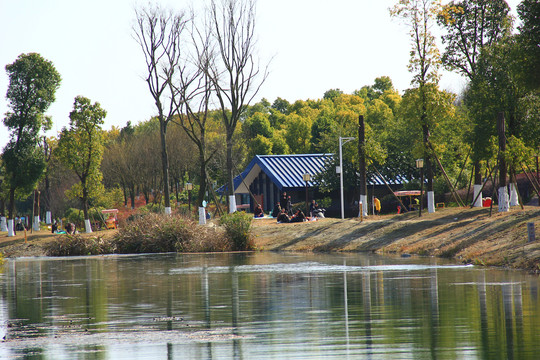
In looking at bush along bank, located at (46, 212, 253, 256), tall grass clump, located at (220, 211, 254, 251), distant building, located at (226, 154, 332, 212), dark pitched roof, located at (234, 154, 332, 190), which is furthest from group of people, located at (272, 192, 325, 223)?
dark pitched roof, located at (234, 154, 332, 190)

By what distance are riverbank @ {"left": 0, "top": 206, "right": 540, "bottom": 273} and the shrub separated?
2059 mm

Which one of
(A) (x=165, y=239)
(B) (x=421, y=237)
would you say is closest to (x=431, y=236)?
(B) (x=421, y=237)

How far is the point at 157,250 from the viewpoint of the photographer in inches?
1464

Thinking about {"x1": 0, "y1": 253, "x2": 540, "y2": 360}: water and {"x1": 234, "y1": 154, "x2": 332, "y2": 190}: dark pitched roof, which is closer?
{"x1": 0, "y1": 253, "x2": 540, "y2": 360}: water

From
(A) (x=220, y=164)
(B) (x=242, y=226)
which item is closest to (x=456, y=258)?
(B) (x=242, y=226)

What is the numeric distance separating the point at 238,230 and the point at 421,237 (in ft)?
30.1

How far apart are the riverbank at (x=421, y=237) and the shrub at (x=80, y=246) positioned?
2059 mm

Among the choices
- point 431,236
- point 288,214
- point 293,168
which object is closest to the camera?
point 431,236

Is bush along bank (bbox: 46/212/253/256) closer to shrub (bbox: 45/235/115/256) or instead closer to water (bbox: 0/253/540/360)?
shrub (bbox: 45/235/115/256)

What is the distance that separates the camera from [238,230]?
36125 mm

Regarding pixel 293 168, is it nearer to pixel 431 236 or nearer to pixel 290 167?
pixel 290 167

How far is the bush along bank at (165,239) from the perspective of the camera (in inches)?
1427

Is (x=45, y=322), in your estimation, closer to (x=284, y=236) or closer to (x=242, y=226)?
(x=242, y=226)

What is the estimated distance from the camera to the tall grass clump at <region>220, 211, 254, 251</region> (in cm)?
3575
